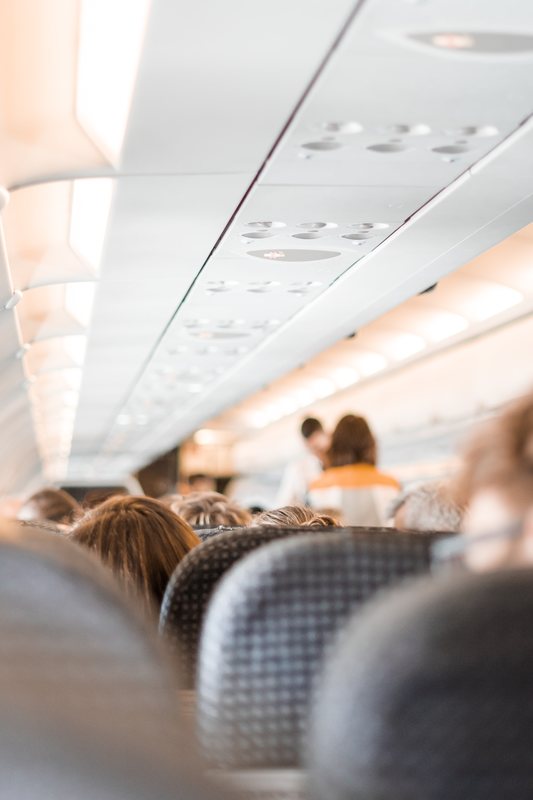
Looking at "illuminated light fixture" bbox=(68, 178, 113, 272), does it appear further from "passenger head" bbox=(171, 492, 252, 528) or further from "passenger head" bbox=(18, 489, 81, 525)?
"passenger head" bbox=(171, 492, 252, 528)

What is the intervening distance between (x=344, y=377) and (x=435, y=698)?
20448 millimetres

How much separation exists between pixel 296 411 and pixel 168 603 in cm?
2419

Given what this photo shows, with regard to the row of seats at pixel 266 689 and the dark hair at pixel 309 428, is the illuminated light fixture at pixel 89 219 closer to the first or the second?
the dark hair at pixel 309 428

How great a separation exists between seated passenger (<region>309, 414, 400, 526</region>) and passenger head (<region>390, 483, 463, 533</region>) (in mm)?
2991

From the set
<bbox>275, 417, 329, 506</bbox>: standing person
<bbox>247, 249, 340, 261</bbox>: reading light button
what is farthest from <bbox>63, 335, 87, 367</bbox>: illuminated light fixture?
<bbox>247, 249, 340, 261</bbox>: reading light button

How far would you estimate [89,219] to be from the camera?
9.80 meters

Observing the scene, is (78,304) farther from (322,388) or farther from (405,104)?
(322,388)

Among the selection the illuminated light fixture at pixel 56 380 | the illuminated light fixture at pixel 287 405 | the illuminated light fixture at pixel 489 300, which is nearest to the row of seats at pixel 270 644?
the illuminated light fixture at pixel 489 300

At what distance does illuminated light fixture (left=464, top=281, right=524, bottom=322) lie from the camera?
517 inches

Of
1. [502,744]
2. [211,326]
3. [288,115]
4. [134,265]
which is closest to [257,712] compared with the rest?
[502,744]

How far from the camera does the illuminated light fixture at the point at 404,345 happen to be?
54.9 ft

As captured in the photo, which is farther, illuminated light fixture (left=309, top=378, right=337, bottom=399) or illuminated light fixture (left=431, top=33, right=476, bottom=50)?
illuminated light fixture (left=309, top=378, right=337, bottom=399)

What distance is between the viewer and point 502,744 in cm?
98

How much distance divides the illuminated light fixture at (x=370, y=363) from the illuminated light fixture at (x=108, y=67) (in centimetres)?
1207
